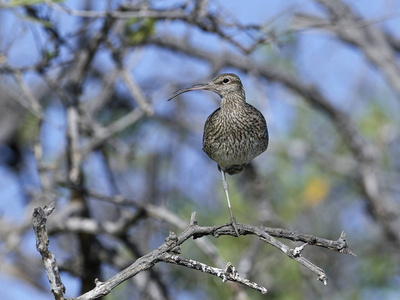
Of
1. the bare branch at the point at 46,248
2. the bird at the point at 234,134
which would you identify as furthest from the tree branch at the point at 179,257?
the bird at the point at 234,134

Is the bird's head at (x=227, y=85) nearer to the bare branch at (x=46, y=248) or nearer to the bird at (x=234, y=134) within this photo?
the bird at (x=234, y=134)

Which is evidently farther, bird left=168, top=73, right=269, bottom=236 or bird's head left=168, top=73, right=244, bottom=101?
bird's head left=168, top=73, right=244, bottom=101

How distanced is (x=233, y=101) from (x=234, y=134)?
0.98 ft

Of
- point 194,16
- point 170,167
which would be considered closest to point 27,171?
point 170,167


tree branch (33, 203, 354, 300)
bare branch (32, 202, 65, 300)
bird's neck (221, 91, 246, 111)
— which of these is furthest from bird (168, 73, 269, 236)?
bare branch (32, 202, 65, 300)

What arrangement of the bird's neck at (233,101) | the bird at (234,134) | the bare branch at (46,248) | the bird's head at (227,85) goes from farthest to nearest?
the bird's head at (227,85)
the bird's neck at (233,101)
the bird at (234,134)
the bare branch at (46,248)

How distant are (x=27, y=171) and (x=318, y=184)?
3918 millimetres

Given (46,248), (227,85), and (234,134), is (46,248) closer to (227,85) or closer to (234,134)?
(234,134)

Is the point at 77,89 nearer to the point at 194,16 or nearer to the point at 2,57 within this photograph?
the point at 2,57

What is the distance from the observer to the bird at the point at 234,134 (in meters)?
4.23

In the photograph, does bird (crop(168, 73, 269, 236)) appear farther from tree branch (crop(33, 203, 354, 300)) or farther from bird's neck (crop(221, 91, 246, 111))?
tree branch (crop(33, 203, 354, 300))

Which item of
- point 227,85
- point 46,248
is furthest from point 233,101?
point 46,248

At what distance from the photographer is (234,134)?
4.29m

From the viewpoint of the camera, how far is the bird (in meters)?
4.23
